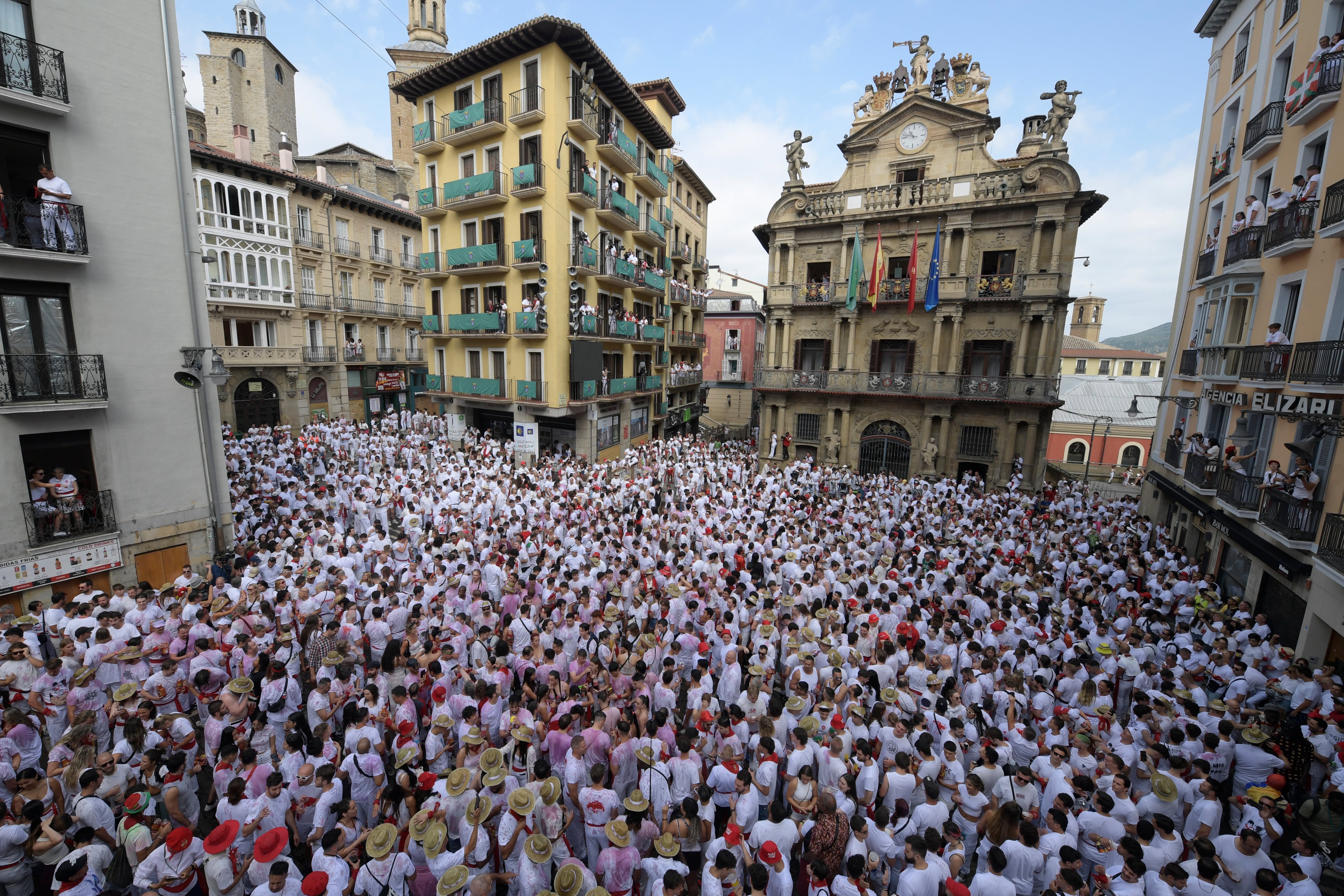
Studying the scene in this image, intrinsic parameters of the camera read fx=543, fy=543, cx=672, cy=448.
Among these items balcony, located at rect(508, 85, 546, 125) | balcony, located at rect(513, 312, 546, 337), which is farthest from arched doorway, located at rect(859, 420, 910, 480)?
balcony, located at rect(508, 85, 546, 125)

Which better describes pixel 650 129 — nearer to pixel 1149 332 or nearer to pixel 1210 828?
pixel 1210 828

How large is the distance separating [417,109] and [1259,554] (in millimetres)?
32409

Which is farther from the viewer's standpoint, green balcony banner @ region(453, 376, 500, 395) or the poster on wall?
green balcony banner @ region(453, 376, 500, 395)

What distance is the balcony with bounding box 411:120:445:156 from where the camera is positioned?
2342 cm

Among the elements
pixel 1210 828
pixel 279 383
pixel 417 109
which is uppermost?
pixel 417 109

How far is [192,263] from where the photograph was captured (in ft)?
39.6

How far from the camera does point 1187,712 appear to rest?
710 centimetres

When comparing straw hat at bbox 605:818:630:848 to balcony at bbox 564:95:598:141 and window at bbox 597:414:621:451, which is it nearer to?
window at bbox 597:414:621:451

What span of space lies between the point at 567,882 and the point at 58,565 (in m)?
12.6

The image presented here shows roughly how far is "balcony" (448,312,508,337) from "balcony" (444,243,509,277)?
1.71 meters

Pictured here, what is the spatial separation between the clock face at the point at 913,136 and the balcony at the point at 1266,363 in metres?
15.1

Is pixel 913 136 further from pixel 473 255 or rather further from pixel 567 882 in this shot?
pixel 567 882

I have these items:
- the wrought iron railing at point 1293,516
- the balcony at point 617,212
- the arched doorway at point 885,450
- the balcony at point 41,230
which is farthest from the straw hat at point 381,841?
the arched doorway at point 885,450

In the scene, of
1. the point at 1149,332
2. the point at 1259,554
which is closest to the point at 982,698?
the point at 1259,554
